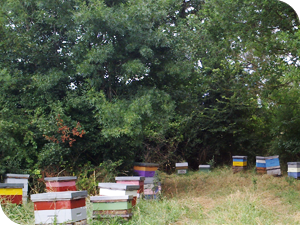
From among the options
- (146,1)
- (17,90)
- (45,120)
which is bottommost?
(45,120)

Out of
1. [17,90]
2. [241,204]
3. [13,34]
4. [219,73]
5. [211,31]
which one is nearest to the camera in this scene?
[241,204]

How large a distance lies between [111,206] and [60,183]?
2.05 meters

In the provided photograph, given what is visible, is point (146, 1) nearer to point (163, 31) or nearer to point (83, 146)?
point (163, 31)

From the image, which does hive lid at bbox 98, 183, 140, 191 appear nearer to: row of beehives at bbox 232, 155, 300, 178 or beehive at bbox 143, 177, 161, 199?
beehive at bbox 143, 177, 161, 199

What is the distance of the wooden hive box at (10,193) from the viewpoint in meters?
5.95

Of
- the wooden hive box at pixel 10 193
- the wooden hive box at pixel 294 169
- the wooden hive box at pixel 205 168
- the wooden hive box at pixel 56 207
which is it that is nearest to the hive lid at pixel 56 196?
the wooden hive box at pixel 56 207

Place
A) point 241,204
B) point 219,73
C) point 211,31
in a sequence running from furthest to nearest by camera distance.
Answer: point 219,73 → point 211,31 → point 241,204

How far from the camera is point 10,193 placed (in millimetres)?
6043

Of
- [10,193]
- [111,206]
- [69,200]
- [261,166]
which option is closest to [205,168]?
[261,166]

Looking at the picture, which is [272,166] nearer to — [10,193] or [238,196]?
[238,196]

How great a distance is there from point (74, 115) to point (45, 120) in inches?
35.9

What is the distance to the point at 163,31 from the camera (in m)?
8.67

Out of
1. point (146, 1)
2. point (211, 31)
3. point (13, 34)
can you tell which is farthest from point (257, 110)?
point (13, 34)

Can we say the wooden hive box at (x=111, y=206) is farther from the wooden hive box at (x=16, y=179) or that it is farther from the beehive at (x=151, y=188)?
the beehive at (x=151, y=188)
